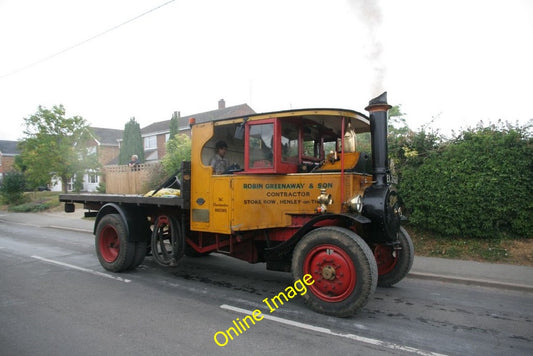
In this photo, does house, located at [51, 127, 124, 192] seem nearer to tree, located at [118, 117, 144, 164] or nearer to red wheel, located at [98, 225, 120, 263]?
tree, located at [118, 117, 144, 164]

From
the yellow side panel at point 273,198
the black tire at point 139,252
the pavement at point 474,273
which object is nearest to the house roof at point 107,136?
the black tire at point 139,252

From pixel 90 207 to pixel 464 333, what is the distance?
22.9 feet

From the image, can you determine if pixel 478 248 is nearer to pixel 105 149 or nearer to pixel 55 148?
pixel 55 148

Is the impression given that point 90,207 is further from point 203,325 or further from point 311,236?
point 311,236

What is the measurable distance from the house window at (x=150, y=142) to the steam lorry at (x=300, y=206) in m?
29.0

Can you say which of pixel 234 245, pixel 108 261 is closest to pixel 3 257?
pixel 108 261

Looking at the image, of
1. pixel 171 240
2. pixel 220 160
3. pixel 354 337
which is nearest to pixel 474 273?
pixel 354 337

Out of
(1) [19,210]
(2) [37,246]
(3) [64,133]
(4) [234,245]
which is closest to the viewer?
(4) [234,245]

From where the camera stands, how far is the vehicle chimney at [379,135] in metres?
4.61

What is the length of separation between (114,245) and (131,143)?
26.4 meters

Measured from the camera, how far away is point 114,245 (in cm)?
663

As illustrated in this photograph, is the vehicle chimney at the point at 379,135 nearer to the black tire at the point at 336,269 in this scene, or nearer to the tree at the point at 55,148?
the black tire at the point at 336,269

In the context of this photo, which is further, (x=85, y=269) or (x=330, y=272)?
(x=85, y=269)

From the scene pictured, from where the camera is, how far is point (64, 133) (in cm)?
2355
